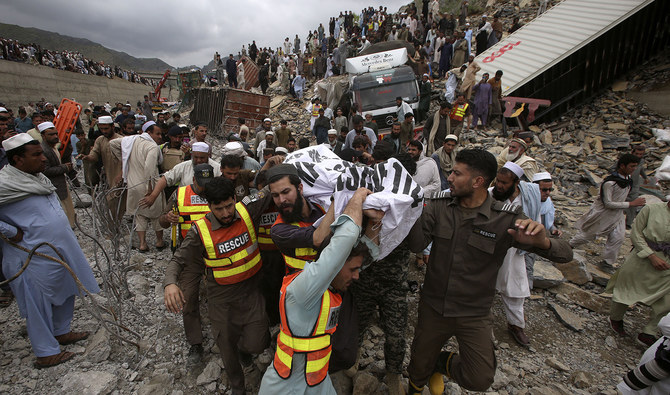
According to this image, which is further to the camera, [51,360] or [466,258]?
[51,360]

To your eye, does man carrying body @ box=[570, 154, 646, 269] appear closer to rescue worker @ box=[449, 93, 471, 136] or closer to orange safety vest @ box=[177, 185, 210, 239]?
rescue worker @ box=[449, 93, 471, 136]

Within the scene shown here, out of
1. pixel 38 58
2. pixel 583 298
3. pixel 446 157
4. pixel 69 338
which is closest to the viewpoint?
pixel 69 338

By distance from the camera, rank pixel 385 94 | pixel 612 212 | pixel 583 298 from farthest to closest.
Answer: pixel 385 94, pixel 612 212, pixel 583 298

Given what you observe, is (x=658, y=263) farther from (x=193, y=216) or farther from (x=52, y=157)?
(x=52, y=157)

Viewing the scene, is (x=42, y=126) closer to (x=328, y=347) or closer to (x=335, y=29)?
(x=328, y=347)

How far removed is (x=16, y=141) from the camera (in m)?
2.62

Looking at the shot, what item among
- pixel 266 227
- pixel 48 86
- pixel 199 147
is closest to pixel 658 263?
pixel 266 227

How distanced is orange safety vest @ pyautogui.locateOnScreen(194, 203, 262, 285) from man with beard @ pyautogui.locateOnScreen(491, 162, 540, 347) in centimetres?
245

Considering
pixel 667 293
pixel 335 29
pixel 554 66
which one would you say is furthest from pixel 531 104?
pixel 335 29

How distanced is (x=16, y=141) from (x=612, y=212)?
716 cm

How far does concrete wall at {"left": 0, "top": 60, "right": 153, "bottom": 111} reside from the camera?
1553 centimetres

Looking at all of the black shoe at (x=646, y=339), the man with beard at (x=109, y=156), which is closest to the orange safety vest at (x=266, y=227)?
the man with beard at (x=109, y=156)

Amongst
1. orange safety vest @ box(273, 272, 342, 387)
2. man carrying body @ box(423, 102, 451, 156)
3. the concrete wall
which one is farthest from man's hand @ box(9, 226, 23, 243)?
the concrete wall

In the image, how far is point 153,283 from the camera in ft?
13.5
